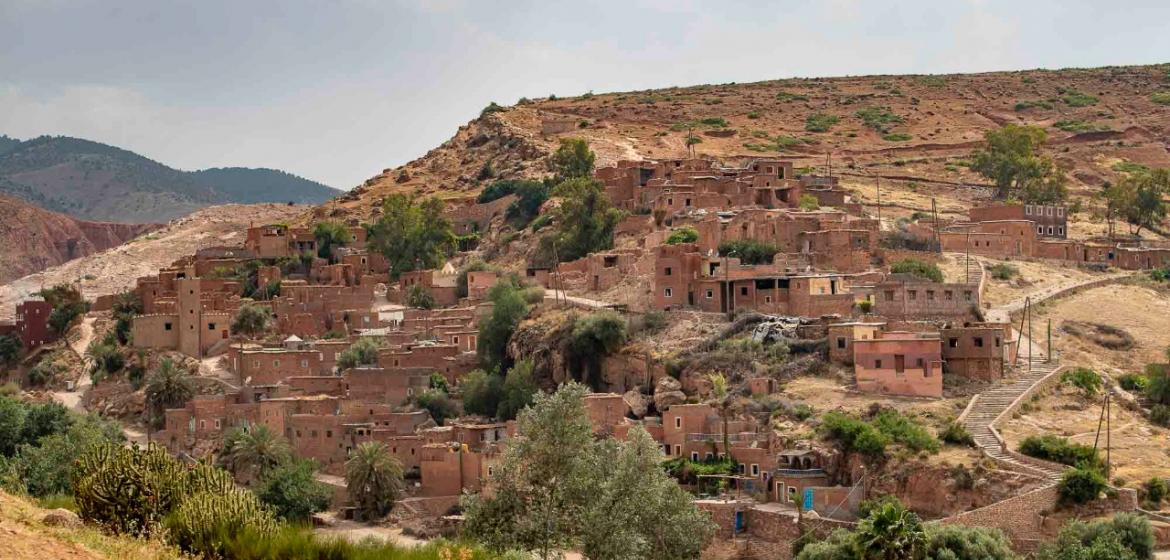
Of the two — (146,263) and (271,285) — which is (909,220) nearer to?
(271,285)

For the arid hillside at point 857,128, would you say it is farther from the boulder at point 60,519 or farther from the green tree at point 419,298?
the boulder at point 60,519

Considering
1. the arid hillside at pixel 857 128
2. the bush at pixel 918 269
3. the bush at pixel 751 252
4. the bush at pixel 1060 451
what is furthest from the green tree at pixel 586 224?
the bush at pixel 1060 451

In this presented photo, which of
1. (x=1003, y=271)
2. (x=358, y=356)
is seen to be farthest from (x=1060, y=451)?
(x=358, y=356)

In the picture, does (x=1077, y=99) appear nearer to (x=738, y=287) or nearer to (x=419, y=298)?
(x=419, y=298)

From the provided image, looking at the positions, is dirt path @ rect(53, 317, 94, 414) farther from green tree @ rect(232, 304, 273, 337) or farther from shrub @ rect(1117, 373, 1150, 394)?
shrub @ rect(1117, 373, 1150, 394)

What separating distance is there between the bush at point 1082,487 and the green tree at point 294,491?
14.6 metres

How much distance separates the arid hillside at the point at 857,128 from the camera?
64.0m

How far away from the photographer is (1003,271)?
4394 centimetres

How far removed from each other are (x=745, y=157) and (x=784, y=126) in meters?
11.4

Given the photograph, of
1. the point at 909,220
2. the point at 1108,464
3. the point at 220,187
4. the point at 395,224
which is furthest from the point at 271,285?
the point at 220,187

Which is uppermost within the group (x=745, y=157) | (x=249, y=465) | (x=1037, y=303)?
(x=745, y=157)

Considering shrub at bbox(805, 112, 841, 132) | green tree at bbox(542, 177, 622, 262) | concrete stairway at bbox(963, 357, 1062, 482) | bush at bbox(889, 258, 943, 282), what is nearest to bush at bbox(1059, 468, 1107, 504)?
concrete stairway at bbox(963, 357, 1062, 482)

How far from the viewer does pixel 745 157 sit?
63.1 meters

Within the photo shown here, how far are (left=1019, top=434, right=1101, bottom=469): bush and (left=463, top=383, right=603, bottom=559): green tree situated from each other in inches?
336
